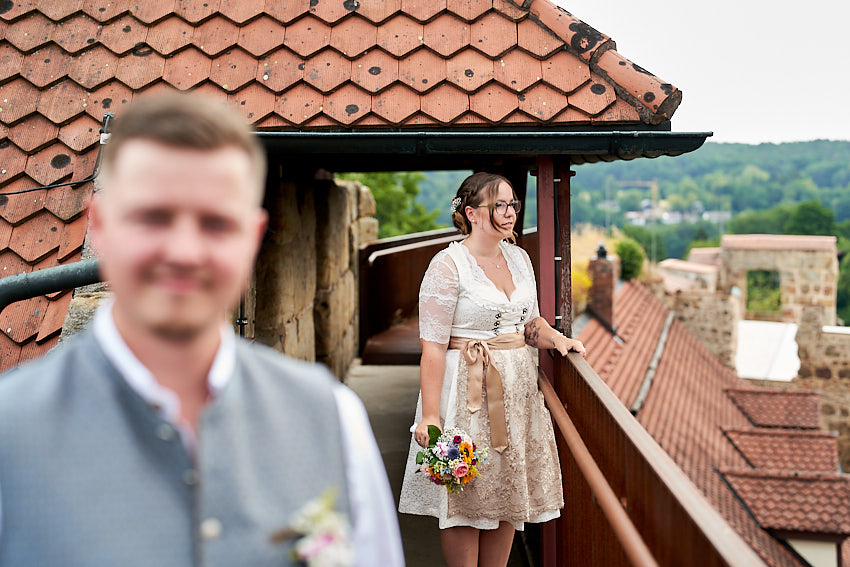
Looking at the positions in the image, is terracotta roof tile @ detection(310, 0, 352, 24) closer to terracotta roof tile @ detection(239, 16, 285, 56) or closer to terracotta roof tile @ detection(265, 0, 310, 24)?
terracotta roof tile @ detection(265, 0, 310, 24)

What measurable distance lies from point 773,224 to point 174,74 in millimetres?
78661

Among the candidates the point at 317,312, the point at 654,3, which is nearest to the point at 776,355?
the point at 654,3

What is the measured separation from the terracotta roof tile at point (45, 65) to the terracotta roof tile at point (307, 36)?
1.07 metres

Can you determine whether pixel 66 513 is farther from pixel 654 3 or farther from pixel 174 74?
pixel 654 3

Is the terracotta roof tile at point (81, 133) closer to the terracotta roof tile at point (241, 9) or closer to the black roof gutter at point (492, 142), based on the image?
the terracotta roof tile at point (241, 9)

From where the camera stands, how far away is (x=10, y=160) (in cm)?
366

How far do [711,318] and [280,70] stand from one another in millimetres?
23533

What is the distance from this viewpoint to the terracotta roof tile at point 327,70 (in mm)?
3455

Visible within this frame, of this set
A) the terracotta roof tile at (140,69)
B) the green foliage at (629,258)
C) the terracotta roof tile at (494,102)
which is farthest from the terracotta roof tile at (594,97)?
the green foliage at (629,258)

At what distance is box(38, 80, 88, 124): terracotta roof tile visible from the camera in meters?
3.65

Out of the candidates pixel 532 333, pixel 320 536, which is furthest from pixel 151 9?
pixel 320 536

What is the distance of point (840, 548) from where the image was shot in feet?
40.3

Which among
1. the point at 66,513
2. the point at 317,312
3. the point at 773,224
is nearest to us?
the point at 66,513

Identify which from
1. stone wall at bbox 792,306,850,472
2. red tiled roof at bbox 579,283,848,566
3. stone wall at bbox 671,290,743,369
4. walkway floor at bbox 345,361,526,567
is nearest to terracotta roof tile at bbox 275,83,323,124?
walkway floor at bbox 345,361,526,567
